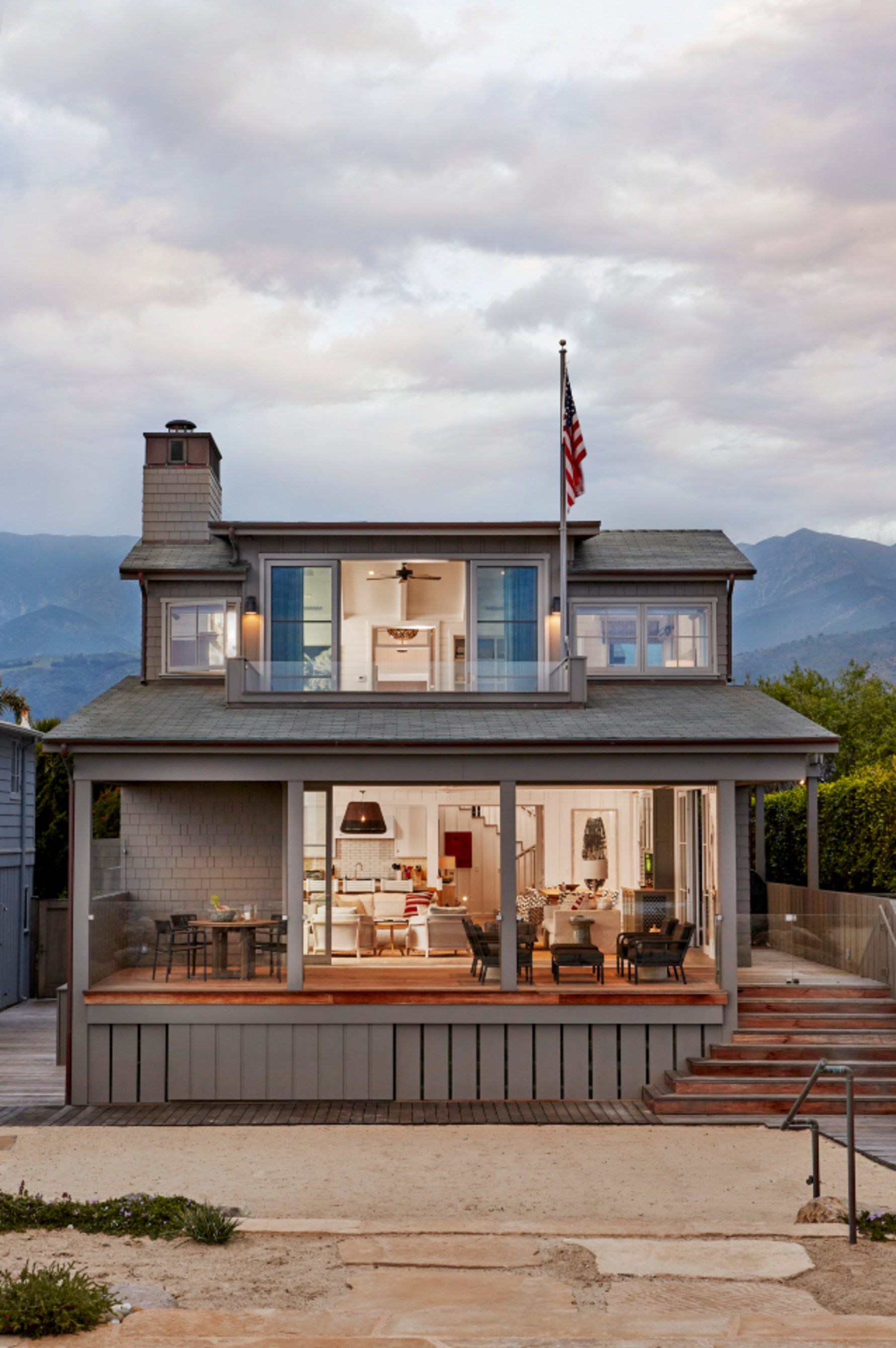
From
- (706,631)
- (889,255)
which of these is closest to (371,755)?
(706,631)

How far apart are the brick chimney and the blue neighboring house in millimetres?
4235

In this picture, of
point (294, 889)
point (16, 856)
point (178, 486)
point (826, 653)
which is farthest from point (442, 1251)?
point (826, 653)

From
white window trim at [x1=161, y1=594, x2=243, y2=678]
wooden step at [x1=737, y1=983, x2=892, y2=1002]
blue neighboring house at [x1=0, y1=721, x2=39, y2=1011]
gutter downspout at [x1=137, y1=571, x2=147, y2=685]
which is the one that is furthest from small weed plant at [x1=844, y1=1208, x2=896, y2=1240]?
blue neighboring house at [x1=0, y1=721, x2=39, y2=1011]

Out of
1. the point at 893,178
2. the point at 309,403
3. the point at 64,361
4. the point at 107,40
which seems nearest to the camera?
the point at 107,40

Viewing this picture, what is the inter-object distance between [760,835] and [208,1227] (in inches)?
592

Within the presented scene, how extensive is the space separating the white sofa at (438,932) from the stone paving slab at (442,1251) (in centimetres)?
690

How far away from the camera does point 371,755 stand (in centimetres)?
1432

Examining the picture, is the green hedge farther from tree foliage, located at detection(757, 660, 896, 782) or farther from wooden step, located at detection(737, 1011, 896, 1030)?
tree foliage, located at detection(757, 660, 896, 782)

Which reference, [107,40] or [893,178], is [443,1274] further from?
[893,178]

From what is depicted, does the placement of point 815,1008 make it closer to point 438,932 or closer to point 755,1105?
point 755,1105

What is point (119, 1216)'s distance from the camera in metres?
8.66

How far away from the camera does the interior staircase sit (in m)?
13.1

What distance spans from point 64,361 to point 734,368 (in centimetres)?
6994

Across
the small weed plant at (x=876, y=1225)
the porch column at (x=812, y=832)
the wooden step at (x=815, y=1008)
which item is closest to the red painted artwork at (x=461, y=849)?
the porch column at (x=812, y=832)
